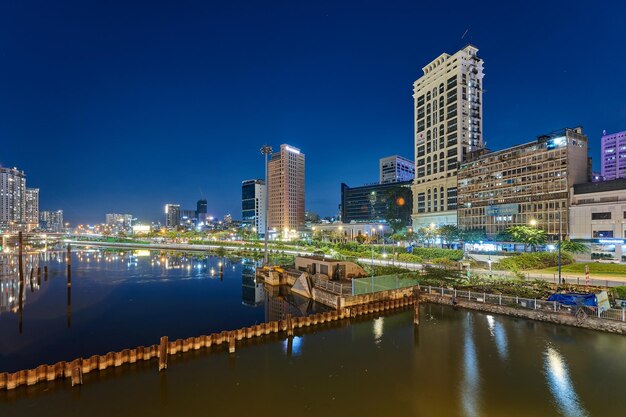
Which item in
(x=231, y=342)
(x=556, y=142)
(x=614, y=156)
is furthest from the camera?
(x=614, y=156)

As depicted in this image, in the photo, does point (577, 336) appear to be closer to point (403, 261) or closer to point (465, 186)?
point (403, 261)

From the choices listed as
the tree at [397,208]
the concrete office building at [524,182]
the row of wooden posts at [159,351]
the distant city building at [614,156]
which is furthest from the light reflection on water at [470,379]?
the distant city building at [614,156]

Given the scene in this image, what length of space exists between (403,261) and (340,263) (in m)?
23.3

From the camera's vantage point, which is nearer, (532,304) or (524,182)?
(532,304)

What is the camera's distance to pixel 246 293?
50938mm

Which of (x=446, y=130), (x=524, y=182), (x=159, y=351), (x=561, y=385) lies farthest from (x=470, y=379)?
(x=446, y=130)

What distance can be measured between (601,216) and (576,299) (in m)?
54.2

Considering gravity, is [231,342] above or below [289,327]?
above

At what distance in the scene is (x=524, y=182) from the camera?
88312mm

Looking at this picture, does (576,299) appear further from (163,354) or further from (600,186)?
(600,186)

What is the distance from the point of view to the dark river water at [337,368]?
17.4 meters

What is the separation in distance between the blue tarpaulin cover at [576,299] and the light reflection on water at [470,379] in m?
10.7

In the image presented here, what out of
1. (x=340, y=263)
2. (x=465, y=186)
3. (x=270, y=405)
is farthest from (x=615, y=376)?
(x=465, y=186)

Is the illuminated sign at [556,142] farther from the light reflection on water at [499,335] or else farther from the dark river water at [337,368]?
the light reflection on water at [499,335]
